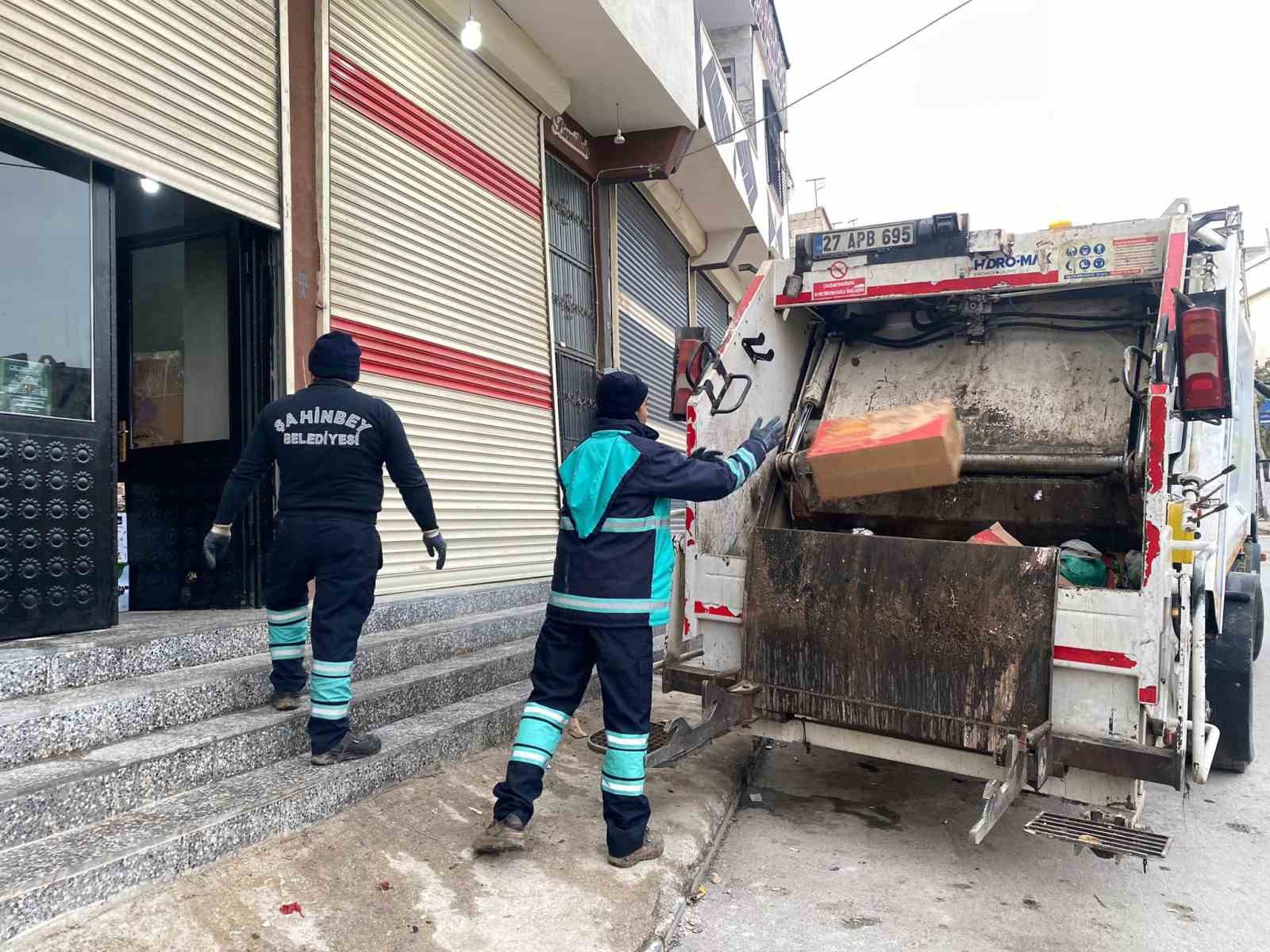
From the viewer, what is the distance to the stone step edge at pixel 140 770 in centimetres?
255

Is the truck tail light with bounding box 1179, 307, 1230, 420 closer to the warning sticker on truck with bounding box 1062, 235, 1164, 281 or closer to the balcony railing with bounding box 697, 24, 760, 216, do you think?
the warning sticker on truck with bounding box 1062, 235, 1164, 281

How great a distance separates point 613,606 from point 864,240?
7.74 feet

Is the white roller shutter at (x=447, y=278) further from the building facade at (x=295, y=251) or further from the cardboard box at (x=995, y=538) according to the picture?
the cardboard box at (x=995, y=538)

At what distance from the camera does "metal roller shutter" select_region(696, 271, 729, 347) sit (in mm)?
12906

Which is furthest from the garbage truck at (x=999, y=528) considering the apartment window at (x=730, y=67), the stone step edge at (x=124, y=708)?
the apartment window at (x=730, y=67)

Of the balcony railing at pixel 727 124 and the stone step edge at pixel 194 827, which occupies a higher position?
the balcony railing at pixel 727 124

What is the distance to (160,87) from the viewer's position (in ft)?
13.3

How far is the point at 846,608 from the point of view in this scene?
141 inches

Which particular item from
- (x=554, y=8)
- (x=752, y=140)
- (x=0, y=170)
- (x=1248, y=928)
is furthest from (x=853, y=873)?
(x=752, y=140)

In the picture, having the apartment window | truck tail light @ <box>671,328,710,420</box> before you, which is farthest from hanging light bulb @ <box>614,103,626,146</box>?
the apartment window

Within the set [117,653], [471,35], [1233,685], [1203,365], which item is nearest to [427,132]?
[471,35]

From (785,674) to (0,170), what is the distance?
3634mm

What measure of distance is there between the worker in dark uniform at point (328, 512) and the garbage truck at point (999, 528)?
4.18 feet

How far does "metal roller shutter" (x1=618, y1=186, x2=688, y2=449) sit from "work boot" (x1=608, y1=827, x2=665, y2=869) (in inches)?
245
